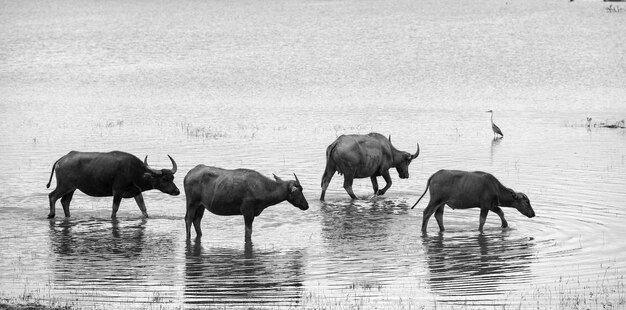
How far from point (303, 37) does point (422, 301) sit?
60.3 m

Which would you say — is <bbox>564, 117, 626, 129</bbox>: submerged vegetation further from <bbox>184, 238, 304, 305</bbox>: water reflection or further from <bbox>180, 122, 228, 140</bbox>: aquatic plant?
<bbox>184, 238, 304, 305</bbox>: water reflection

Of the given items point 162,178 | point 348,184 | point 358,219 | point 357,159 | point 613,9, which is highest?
point 613,9

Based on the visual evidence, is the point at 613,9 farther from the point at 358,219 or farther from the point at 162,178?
the point at 162,178

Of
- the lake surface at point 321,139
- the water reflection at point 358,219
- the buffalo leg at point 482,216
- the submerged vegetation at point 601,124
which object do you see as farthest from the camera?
the submerged vegetation at point 601,124

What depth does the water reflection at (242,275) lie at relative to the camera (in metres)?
14.2

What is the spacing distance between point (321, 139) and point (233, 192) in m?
18.0

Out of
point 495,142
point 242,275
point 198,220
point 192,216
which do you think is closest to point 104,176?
point 198,220

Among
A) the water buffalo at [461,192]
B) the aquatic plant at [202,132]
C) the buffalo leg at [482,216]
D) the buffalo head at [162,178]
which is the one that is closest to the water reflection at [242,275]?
the buffalo head at [162,178]

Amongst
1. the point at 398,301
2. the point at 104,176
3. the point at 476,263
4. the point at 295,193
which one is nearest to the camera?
the point at 398,301

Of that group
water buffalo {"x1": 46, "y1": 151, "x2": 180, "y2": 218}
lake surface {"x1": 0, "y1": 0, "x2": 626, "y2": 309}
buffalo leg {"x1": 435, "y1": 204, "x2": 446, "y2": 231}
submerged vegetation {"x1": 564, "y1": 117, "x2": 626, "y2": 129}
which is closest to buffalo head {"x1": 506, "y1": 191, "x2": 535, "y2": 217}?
lake surface {"x1": 0, "y1": 0, "x2": 626, "y2": 309}

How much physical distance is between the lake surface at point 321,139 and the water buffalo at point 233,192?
0.65 m

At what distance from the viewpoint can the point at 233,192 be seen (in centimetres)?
1809

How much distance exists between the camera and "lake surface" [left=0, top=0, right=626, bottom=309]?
50.4 ft

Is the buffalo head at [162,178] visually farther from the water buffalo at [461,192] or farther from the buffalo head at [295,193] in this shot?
the water buffalo at [461,192]
